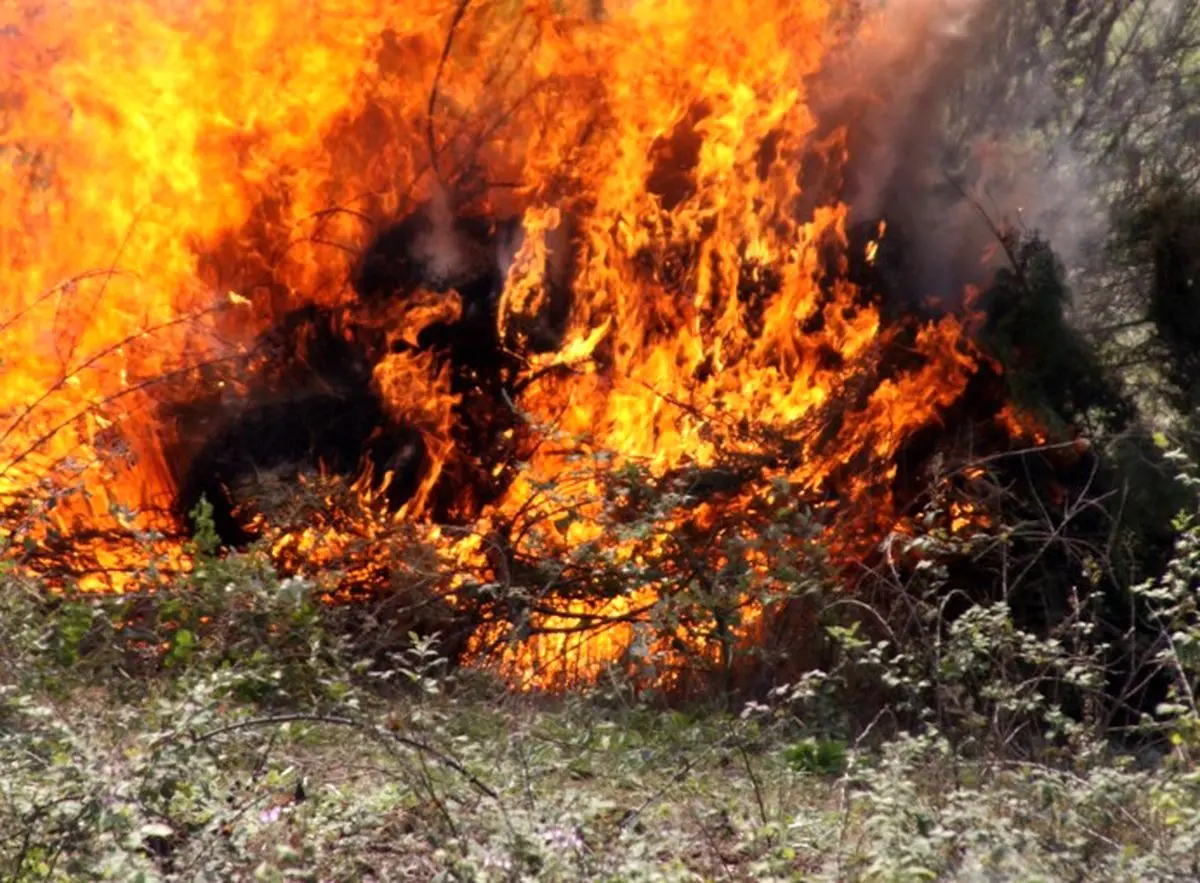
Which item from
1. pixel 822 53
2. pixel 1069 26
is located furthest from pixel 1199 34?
pixel 822 53

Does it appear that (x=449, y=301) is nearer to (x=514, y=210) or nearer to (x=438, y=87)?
(x=514, y=210)

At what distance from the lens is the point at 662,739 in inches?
262

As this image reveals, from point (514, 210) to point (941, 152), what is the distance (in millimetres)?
2345

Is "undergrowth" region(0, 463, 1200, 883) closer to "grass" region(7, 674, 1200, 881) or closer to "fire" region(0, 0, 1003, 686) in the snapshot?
"grass" region(7, 674, 1200, 881)

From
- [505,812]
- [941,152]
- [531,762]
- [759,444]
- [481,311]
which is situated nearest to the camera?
[505,812]

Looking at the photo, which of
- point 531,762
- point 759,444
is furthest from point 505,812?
point 759,444

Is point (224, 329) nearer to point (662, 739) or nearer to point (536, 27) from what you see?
point (536, 27)

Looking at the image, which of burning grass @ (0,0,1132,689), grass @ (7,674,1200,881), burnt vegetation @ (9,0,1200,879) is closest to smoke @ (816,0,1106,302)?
burnt vegetation @ (9,0,1200,879)

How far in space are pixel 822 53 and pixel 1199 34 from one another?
7.64 ft

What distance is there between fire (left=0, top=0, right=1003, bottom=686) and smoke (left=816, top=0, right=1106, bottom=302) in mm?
190

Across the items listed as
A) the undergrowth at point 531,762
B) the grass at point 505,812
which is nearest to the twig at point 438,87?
the undergrowth at point 531,762

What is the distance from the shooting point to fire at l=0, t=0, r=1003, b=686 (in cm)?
811

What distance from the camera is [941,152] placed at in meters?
8.41

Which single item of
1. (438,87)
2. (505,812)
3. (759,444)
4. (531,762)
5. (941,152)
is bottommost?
(505,812)
